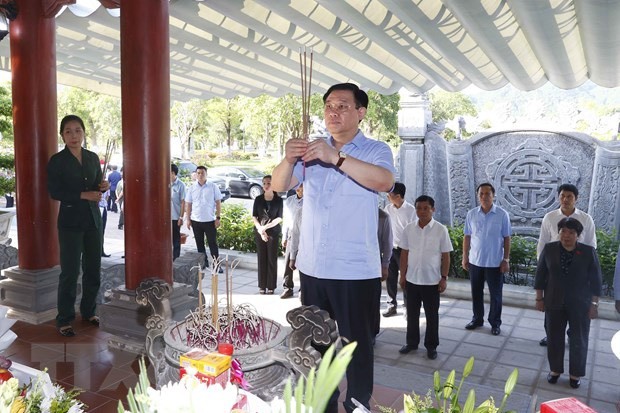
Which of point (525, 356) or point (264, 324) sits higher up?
point (264, 324)

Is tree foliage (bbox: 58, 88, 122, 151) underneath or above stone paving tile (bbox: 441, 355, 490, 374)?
above

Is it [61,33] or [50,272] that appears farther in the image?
[61,33]

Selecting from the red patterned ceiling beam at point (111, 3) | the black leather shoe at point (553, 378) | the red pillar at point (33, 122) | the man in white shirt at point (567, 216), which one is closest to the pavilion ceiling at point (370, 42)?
the red pillar at point (33, 122)

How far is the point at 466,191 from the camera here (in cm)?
719

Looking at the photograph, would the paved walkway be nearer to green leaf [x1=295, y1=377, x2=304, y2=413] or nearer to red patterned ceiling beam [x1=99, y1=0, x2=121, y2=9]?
green leaf [x1=295, y1=377, x2=304, y2=413]

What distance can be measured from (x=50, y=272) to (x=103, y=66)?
2865 mm

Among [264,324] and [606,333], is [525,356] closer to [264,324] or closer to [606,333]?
[606,333]

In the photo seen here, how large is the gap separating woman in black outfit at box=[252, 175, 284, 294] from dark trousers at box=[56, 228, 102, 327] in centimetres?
214

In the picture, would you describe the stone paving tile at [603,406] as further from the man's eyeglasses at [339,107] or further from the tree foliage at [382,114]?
the tree foliage at [382,114]

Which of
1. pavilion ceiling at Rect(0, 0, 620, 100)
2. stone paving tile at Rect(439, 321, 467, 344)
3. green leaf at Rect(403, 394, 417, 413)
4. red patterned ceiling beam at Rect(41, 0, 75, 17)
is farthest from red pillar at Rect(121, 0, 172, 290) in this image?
green leaf at Rect(403, 394, 417, 413)

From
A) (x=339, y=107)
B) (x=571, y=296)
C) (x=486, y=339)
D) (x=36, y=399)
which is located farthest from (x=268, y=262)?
(x=36, y=399)

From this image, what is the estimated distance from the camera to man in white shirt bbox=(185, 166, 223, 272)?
6.74 m

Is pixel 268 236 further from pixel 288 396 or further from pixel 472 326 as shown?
pixel 288 396

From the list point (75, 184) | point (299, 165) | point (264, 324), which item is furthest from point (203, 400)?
point (75, 184)
